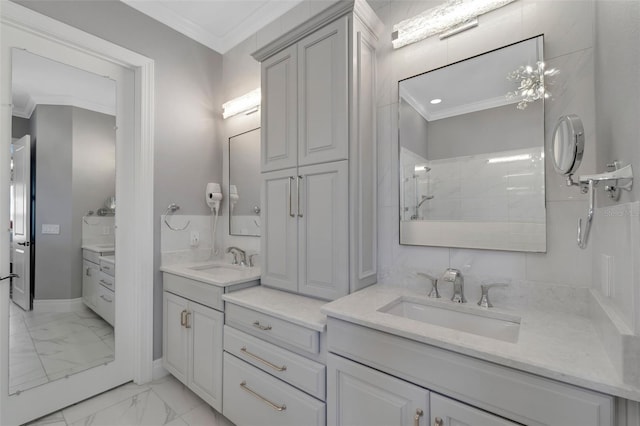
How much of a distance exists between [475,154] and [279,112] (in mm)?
1204

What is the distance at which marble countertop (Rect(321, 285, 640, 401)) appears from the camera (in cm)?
69

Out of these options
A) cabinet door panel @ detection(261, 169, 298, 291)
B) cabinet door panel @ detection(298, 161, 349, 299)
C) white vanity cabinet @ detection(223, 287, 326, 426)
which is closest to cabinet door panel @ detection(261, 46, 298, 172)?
cabinet door panel @ detection(261, 169, 298, 291)

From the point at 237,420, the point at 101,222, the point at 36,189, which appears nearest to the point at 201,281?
the point at 237,420

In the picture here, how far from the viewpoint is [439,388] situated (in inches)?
35.6

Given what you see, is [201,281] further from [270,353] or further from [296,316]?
[296,316]

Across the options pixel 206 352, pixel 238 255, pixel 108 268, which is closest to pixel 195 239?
pixel 238 255

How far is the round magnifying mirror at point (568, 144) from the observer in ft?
2.82

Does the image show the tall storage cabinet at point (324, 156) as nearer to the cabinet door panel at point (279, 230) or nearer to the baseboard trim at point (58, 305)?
the cabinet door panel at point (279, 230)

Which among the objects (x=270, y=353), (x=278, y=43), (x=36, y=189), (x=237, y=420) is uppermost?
(x=278, y=43)

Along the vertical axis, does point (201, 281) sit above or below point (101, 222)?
below

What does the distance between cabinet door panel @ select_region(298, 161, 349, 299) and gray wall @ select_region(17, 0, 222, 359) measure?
1.37 meters

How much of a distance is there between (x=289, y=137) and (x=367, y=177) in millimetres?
570

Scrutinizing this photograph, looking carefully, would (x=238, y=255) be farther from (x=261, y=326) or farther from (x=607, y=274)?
(x=607, y=274)

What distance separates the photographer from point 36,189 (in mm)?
1822
